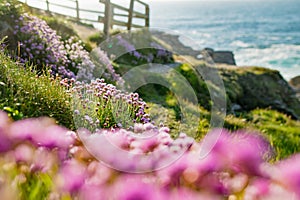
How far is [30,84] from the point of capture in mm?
4777

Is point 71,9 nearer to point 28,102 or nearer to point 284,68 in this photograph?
point 28,102

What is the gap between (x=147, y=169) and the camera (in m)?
1.80

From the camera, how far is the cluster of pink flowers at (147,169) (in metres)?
1.49

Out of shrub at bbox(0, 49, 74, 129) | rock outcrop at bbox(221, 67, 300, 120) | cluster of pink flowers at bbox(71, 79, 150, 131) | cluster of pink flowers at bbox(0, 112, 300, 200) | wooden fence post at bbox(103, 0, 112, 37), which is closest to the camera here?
cluster of pink flowers at bbox(0, 112, 300, 200)

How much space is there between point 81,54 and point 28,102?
385 centimetres

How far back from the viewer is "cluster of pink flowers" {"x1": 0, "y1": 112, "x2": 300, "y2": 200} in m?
1.49

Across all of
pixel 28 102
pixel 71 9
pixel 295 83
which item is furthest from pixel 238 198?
pixel 295 83

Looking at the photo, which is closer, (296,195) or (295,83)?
(296,195)

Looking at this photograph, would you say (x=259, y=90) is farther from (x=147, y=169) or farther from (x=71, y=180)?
(x=71, y=180)

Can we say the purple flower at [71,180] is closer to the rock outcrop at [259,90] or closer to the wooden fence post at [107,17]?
the wooden fence post at [107,17]

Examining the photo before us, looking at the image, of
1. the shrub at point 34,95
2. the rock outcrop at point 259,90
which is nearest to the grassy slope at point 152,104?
the shrub at point 34,95

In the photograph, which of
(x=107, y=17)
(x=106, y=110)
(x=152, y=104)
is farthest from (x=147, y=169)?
(x=107, y=17)

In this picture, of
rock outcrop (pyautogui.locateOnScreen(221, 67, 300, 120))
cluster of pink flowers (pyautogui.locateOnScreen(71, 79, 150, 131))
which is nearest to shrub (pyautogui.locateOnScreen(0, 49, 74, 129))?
cluster of pink flowers (pyautogui.locateOnScreen(71, 79, 150, 131))

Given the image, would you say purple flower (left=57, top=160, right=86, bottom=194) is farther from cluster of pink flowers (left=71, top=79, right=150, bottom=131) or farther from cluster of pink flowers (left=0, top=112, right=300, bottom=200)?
cluster of pink flowers (left=71, top=79, right=150, bottom=131)
